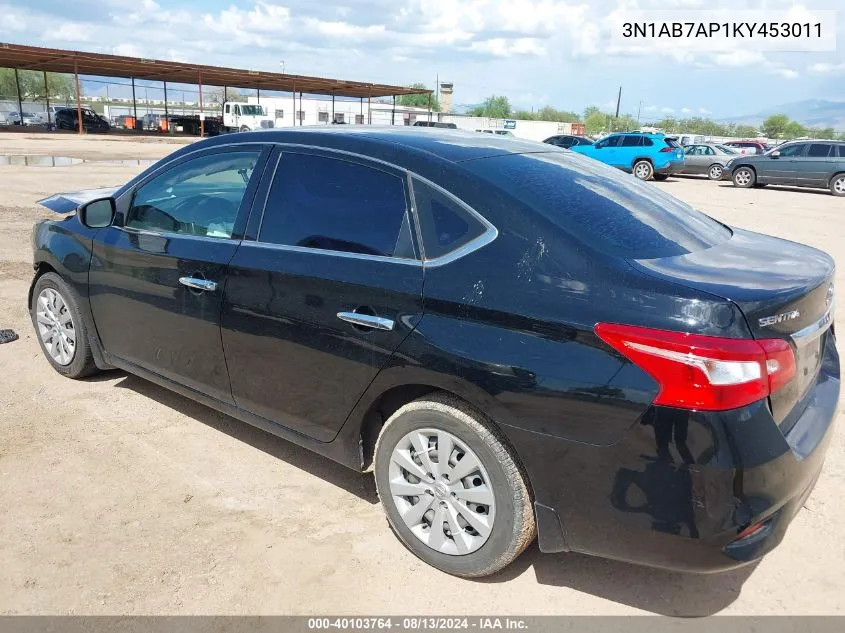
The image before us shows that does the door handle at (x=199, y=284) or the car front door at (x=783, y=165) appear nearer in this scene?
the door handle at (x=199, y=284)

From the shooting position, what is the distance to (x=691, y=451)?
2160 mm

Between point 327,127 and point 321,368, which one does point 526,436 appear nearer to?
point 321,368

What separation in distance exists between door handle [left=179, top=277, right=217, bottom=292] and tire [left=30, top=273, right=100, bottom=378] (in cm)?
123

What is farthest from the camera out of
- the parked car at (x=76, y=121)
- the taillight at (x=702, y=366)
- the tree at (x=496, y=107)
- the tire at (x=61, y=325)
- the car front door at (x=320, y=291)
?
the tree at (x=496, y=107)

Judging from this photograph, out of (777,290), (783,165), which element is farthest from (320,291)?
(783,165)

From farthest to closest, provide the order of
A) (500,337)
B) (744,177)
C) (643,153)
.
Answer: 1. (643,153)
2. (744,177)
3. (500,337)

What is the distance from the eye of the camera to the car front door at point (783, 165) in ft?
70.4

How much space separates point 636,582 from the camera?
9.24ft

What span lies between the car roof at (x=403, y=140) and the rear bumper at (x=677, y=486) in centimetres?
128

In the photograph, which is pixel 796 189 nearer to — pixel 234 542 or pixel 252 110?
pixel 234 542

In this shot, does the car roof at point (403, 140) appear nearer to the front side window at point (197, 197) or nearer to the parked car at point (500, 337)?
the parked car at point (500, 337)

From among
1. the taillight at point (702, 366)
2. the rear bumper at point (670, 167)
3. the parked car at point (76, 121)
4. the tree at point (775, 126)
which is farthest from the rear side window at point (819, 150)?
the tree at point (775, 126)

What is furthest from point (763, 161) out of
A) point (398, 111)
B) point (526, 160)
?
point (398, 111)

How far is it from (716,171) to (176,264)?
2629 centimetres
